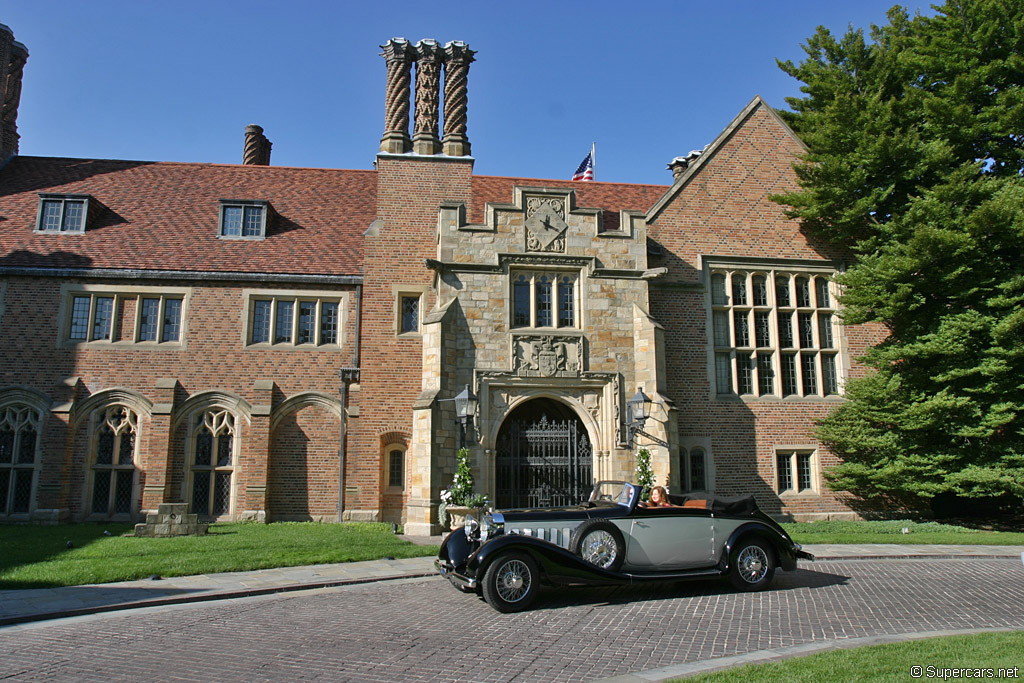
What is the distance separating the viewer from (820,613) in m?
8.80

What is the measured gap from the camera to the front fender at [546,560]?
8953mm

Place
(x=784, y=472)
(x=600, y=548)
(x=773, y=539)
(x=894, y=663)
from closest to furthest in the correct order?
1. (x=894, y=663)
2. (x=600, y=548)
3. (x=773, y=539)
4. (x=784, y=472)

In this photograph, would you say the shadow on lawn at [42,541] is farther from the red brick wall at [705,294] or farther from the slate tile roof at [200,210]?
the red brick wall at [705,294]

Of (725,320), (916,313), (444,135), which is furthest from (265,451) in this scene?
(916,313)

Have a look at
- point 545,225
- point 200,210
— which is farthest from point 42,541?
point 545,225

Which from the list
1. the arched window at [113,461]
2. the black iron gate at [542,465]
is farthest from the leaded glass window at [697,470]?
the arched window at [113,461]

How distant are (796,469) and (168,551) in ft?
51.8

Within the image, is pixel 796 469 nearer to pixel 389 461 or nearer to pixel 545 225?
pixel 545 225

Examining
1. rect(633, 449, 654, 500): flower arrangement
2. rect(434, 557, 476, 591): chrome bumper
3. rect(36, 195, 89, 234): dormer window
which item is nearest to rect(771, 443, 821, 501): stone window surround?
rect(633, 449, 654, 500): flower arrangement

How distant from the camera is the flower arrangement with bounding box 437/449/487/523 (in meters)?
16.1

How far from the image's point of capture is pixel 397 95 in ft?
71.1

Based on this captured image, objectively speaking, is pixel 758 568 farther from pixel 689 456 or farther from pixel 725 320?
pixel 725 320

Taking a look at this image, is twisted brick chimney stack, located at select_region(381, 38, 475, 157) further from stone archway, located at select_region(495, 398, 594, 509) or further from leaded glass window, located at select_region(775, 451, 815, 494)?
leaded glass window, located at select_region(775, 451, 815, 494)

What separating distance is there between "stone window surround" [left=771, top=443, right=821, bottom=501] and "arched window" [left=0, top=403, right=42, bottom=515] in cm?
1966
